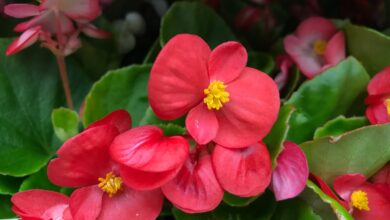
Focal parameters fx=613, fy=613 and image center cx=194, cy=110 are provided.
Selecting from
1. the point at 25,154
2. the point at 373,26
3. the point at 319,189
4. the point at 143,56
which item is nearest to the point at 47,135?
the point at 25,154

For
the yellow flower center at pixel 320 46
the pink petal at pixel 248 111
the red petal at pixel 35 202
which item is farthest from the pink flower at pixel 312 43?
the red petal at pixel 35 202

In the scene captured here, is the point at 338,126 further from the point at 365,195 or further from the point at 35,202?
the point at 35,202

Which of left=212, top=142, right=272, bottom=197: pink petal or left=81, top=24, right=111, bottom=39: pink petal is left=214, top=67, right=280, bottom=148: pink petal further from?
left=81, top=24, right=111, bottom=39: pink petal

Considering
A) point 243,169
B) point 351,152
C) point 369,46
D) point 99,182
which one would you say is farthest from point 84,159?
point 369,46

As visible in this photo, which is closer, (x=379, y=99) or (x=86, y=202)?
(x=86, y=202)

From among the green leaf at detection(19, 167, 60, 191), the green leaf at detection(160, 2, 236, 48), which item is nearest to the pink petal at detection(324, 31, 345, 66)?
the green leaf at detection(160, 2, 236, 48)

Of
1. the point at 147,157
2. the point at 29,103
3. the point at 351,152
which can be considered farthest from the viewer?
the point at 29,103
